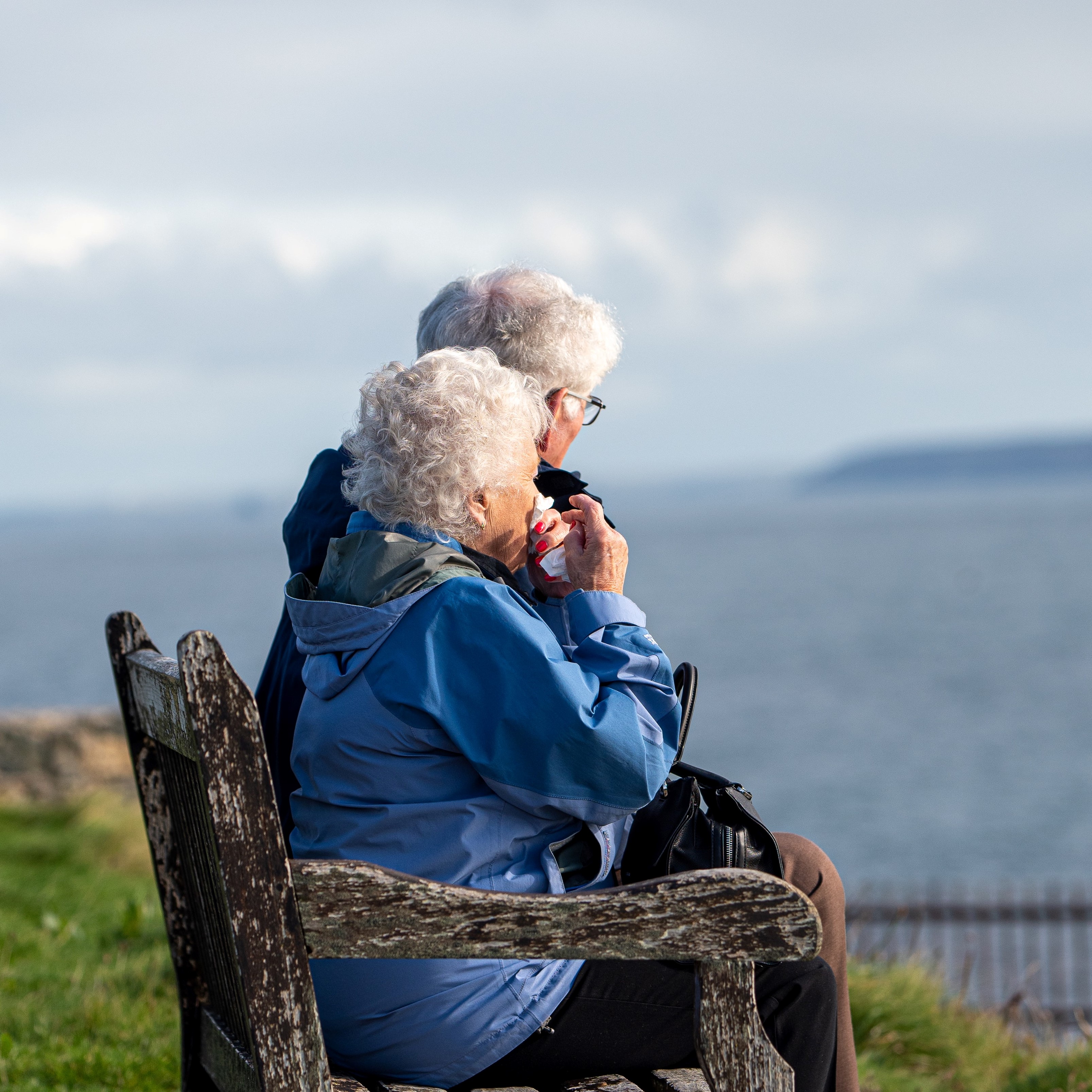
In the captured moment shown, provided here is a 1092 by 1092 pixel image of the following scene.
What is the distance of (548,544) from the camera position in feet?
8.12

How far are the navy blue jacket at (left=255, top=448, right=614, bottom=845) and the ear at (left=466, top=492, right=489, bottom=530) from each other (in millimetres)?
389

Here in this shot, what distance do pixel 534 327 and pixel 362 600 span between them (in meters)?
1.24

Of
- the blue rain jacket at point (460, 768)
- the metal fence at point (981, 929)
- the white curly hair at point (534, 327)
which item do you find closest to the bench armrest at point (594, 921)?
the blue rain jacket at point (460, 768)

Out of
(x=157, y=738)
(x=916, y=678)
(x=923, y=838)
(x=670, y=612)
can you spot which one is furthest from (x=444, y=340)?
(x=670, y=612)

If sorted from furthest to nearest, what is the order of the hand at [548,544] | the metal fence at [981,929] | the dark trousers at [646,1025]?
the metal fence at [981,929] → the hand at [548,544] → the dark trousers at [646,1025]

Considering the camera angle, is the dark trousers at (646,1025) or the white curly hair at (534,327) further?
the white curly hair at (534,327)

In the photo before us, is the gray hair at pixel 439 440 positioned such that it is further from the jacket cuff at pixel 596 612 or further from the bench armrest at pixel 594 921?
the bench armrest at pixel 594 921

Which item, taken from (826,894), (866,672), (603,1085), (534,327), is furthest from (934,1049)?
(866,672)

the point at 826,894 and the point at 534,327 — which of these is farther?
the point at 534,327

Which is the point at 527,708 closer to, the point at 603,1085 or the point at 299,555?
the point at 603,1085

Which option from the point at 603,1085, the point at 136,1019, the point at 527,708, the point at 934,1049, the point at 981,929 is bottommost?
the point at 981,929

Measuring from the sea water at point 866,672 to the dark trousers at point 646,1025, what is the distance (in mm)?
532

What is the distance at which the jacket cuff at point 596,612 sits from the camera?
225cm

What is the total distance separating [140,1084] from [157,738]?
6.80 ft
